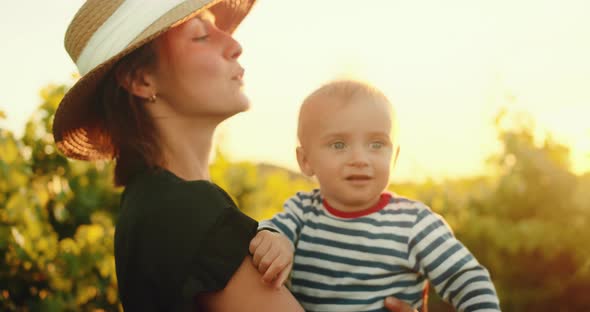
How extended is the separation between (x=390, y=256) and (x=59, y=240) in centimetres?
378

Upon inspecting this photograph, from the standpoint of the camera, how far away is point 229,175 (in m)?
7.27

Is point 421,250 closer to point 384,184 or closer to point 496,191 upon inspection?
point 384,184

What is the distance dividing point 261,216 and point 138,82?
415 cm

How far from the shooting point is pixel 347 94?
2.74 meters

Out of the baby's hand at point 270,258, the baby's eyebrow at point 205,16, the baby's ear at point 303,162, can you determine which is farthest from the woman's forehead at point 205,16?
the baby's hand at point 270,258

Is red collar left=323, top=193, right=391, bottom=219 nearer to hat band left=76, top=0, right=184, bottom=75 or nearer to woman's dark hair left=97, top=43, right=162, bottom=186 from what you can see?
woman's dark hair left=97, top=43, right=162, bottom=186

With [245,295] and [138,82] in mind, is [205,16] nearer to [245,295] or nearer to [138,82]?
[138,82]

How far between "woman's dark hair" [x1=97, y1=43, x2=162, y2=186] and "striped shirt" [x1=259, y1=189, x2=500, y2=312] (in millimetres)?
588

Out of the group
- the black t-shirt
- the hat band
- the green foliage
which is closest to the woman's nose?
the hat band

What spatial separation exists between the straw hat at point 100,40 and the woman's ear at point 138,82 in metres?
0.09

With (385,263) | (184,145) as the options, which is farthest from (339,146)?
(184,145)

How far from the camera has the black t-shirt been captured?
217 centimetres

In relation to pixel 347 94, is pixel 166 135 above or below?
below

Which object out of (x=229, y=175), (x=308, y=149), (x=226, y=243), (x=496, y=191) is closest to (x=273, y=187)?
(x=229, y=175)
